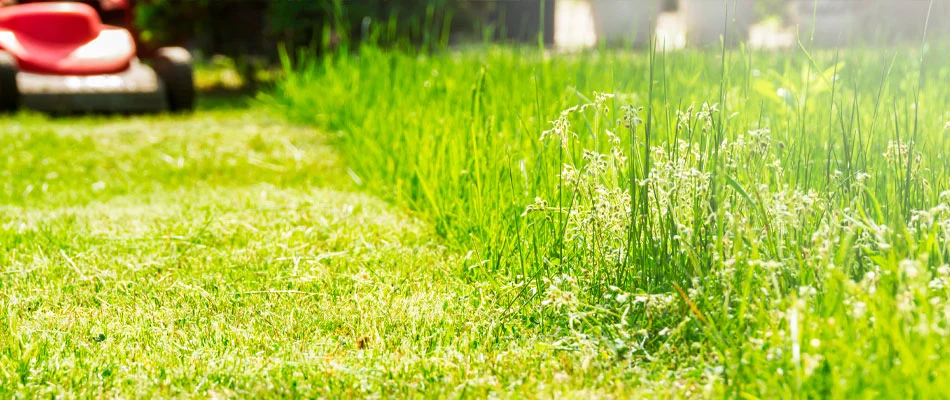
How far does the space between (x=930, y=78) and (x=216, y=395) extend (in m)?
4.26

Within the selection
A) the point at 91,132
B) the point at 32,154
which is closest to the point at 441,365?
the point at 32,154

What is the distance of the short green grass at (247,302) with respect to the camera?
6.40 ft

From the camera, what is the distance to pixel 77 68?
275 inches

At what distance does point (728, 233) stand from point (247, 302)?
1.24 meters

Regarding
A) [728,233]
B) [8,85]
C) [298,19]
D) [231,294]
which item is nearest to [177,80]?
[8,85]

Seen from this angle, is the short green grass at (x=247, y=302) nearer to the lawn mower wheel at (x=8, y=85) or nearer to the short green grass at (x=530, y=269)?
the short green grass at (x=530, y=269)

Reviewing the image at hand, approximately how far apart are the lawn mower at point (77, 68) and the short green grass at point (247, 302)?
2.40 meters

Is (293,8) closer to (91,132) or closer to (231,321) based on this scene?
(91,132)

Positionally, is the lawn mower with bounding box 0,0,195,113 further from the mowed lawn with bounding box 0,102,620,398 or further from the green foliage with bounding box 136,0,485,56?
the mowed lawn with bounding box 0,102,620,398

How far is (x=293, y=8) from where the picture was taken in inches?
316

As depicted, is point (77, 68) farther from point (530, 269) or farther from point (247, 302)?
point (530, 269)

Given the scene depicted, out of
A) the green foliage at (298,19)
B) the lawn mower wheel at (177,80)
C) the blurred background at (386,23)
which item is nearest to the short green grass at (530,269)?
the blurred background at (386,23)

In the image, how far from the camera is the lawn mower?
6578 millimetres

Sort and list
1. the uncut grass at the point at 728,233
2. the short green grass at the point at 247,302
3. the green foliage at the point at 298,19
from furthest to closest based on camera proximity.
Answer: the green foliage at the point at 298,19 < the short green grass at the point at 247,302 < the uncut grass at the point at 728,233
